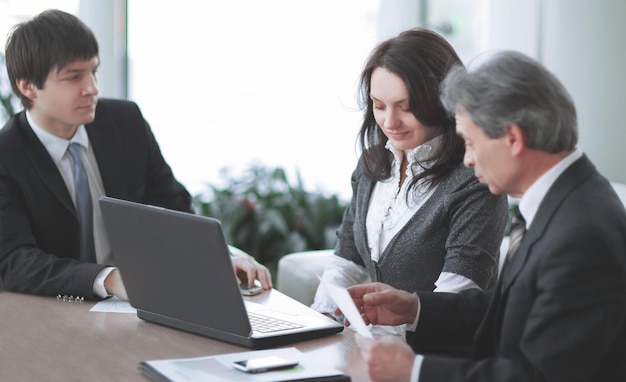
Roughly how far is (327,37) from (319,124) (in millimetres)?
491

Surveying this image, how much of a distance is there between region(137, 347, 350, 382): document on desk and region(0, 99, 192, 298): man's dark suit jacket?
2.18 feet

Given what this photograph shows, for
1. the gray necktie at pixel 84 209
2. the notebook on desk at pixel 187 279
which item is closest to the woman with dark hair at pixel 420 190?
the notebook on desk at pixel 187 279

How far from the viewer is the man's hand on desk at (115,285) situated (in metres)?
2.44

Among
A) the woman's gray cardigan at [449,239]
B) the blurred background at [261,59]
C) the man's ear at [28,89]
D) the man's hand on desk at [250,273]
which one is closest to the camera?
the woman's gray cardigan at [449,239]

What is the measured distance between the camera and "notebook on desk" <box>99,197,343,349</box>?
2.03m

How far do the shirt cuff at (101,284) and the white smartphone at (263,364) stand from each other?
0.71 meters

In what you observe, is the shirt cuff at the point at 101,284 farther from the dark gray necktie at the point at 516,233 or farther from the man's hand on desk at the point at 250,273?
the dark gray necktie at the point at 516,233

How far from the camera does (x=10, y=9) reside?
4422mm

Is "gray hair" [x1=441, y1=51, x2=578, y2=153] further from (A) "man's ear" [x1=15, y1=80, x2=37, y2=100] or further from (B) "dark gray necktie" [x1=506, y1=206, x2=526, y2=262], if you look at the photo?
(A) "man's ear" [x1=15, y1=80, x2=37, y2=100]

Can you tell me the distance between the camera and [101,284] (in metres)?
2.46

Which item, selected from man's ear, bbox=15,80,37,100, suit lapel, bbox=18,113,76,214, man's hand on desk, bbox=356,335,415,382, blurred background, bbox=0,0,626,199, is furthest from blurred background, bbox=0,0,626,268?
man's hand on desk, bbox=356,335,415,382

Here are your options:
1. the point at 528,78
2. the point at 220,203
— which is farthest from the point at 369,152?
the point at 220,203

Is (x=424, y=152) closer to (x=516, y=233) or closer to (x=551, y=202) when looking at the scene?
(x=516, y=233)

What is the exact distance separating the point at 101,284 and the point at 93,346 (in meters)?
0.40
